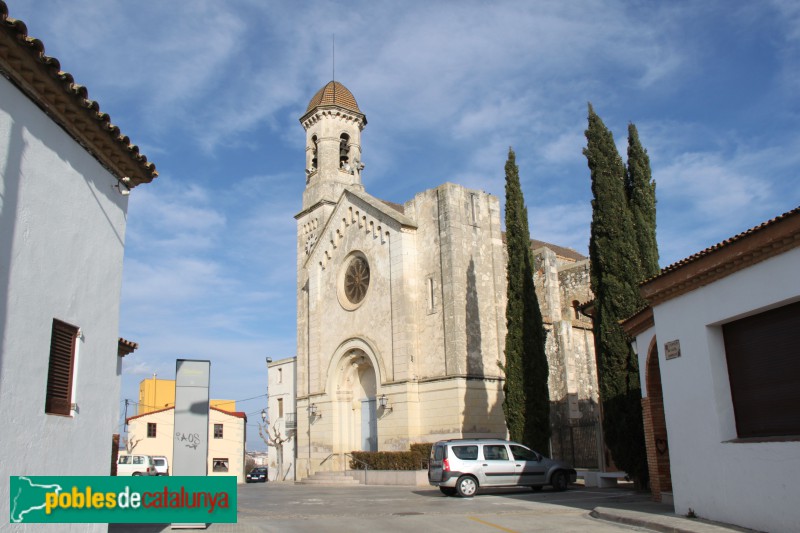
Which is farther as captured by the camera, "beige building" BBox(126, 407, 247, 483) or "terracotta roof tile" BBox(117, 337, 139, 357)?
"beige building" BBox(126, 407, 247, 483)

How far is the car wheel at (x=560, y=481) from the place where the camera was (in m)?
20.0

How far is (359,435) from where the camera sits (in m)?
31.3

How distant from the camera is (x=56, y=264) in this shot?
26.0 feet

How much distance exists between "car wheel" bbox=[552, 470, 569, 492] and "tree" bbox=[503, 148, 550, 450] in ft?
9.06

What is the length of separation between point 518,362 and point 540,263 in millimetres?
10843

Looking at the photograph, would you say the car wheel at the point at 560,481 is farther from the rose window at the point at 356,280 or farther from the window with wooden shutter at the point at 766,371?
the rose window at the point at 356,280

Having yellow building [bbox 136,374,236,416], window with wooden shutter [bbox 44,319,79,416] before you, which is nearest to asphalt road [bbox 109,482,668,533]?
window with wooden shutter [bbox 44,319,79,416]

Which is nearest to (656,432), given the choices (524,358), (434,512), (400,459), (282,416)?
(434,512)

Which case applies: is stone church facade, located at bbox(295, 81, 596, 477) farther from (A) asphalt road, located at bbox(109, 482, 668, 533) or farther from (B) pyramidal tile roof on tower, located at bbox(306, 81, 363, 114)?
(A) asphalt road, located at bbox(109, 482, 668, 533)

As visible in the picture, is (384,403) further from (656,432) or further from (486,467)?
(656,432)

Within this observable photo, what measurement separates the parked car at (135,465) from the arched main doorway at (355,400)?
896 centimetres

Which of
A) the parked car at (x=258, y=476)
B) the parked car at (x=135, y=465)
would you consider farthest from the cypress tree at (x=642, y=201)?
the parked car at (x=258, y=476)

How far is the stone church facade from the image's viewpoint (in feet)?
88.5

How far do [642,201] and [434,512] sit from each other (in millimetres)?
10375
